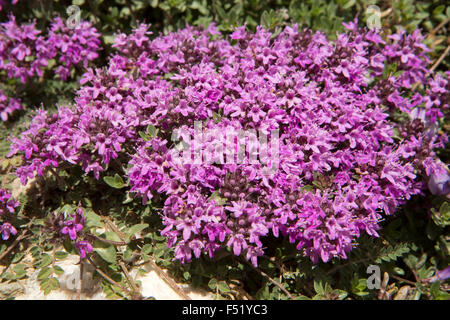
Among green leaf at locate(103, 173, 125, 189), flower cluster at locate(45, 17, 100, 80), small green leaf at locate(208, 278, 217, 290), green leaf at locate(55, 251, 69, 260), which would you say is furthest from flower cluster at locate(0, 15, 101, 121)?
small green leaf at locate(208, 278, 217, 290)

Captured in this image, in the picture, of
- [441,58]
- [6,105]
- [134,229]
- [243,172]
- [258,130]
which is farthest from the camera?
[441,58]

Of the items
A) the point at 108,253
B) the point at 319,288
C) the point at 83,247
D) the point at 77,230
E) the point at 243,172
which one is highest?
the point at 243,172

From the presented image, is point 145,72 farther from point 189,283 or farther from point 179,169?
point 189,283

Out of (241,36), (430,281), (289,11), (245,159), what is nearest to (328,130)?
(245,159)

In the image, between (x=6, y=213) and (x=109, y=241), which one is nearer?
(x=109, y=241)

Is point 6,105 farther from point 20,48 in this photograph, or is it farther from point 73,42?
point 73,42

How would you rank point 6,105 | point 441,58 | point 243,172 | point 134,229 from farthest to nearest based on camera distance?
point 441,58
point 6,105
point 134,229
point 243,172

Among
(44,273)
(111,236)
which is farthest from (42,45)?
(44,273)
